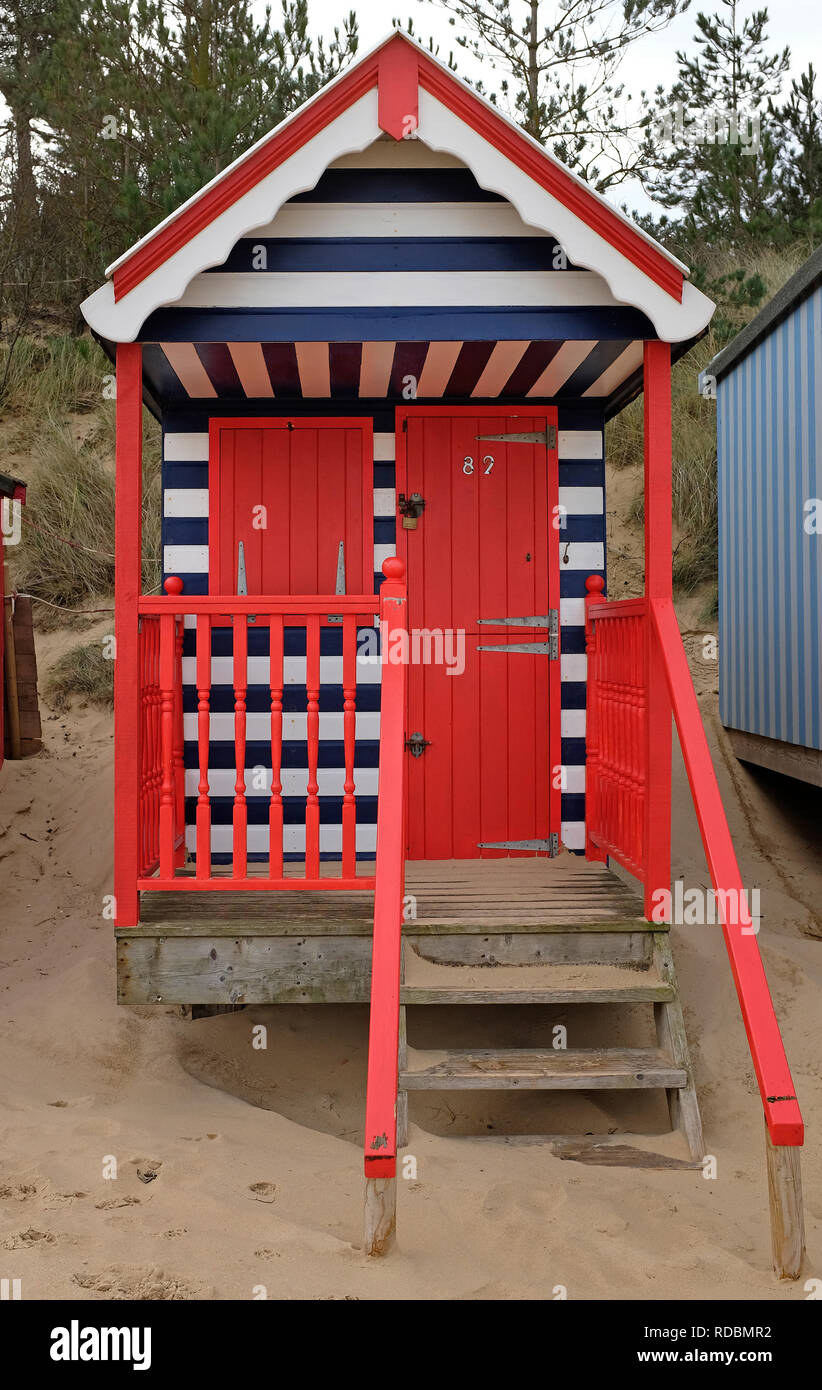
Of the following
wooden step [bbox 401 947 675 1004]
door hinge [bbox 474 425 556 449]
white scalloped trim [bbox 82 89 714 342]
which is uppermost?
white scalloped trim [bbox 82 89 714 342]

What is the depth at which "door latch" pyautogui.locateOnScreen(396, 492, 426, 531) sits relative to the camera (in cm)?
583

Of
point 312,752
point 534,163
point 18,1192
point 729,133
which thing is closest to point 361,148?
point 534,163

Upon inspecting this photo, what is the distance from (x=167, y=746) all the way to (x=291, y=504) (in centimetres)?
180

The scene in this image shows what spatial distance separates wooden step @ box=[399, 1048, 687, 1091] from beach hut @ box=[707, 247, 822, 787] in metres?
2.64

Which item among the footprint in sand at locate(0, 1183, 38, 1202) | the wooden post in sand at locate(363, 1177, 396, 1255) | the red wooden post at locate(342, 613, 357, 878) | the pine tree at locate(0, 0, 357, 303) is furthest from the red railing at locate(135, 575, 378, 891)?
the pine tree at locate(0, 0, 357, 303)

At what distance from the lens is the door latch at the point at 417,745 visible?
5.88 metres

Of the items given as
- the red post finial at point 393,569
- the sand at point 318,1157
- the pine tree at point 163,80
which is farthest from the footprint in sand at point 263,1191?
the pine tree at point 163,80

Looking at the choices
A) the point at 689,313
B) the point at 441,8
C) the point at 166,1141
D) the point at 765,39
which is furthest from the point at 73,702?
the point at 765,39

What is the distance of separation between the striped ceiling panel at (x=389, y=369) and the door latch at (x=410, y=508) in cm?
52

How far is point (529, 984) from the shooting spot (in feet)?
14.2

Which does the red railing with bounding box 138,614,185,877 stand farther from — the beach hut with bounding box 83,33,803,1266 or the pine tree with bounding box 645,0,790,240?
the pine tree with bounding box 645,0,790,240

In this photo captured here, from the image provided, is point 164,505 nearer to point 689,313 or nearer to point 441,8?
point 689,313

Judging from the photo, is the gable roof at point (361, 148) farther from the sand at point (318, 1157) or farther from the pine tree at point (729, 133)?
the pine tree at point (729, 133)

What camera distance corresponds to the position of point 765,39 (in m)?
15.4
